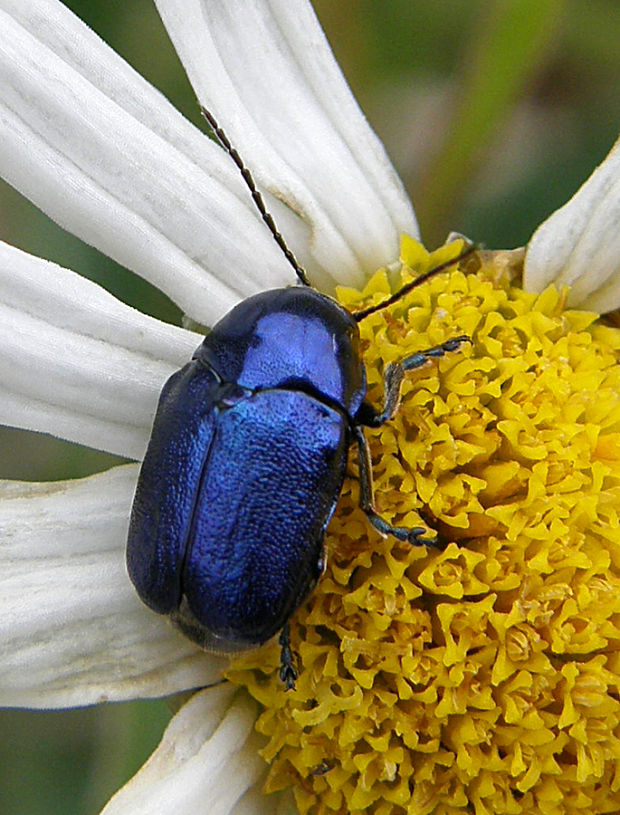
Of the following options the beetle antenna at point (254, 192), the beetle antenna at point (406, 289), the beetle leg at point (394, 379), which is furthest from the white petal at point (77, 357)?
the beetle leg at point (394, 379)

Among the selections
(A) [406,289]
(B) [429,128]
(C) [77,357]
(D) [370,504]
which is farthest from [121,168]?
(B) [429,128]

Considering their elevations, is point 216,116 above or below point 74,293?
above

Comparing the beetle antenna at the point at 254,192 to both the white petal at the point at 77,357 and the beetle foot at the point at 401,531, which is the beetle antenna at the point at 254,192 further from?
the beetle foot at the point at 401,531

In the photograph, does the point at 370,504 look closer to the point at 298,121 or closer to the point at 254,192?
the point at 254,192

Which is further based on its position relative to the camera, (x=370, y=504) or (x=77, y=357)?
(x=77, y=357)

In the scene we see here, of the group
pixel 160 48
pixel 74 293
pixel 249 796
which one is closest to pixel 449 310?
pixel 74 293

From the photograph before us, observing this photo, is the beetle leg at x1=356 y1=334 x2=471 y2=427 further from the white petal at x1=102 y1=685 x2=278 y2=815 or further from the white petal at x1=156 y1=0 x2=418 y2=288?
→ the white petal at x1=102 y1=685 x2=278 y2=815

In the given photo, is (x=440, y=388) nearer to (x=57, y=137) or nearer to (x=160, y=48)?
(x=57, y=137)
